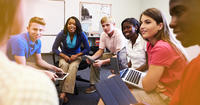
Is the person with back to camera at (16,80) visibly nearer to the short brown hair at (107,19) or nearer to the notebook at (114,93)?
the notebook at (114,93)

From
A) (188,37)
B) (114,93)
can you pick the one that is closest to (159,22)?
(188,37)

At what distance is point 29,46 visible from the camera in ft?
0.87

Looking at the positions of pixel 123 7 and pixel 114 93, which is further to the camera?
pixel 123 7

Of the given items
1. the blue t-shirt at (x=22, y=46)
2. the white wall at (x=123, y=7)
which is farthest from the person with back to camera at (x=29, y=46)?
the white wall at (x=123, y=7)

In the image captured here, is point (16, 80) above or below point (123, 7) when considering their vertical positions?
below

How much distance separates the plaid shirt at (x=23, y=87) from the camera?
0.52 feet

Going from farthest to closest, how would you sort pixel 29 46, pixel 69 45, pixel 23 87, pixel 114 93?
pixel 69 45, pixel 114 93, pixel 29 46, pixel 23 87

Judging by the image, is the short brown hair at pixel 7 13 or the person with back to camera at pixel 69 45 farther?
the person with back to camera at pixel 69 45

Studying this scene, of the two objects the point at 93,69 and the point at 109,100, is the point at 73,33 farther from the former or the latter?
the point at 93,69

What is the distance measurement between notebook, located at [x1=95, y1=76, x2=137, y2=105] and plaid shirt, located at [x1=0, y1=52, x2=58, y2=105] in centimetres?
21

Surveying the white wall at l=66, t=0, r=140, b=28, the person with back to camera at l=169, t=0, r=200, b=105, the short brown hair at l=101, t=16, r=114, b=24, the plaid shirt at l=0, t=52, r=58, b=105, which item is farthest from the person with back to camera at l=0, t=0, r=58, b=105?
the short brown hair at l=101, t=16, r=114, b=24

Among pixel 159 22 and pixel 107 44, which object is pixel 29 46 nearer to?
pixel 159 22

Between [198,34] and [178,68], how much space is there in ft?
0.23

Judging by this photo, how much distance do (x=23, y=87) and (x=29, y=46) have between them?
12 centimetres
